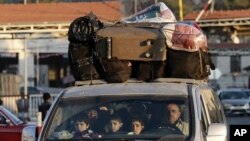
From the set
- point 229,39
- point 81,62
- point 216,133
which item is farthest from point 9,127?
point 229,39

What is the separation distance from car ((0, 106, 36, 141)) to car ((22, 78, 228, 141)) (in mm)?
9224

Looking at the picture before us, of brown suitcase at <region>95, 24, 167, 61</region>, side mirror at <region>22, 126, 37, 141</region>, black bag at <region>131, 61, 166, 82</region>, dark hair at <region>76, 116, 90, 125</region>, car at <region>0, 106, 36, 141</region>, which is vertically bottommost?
car at <region>0, 106, 36, 141</region>

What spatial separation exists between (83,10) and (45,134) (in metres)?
37.4

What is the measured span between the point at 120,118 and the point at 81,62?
2.04 metres

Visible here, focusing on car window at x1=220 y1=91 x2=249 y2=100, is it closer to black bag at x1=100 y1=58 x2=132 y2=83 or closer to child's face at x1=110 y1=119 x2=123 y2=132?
black bag at x1=100 y1=58 x2=132 y2=83

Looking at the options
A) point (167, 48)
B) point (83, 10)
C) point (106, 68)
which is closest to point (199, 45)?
point (167, 48)

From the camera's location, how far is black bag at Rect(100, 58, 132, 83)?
11.9m

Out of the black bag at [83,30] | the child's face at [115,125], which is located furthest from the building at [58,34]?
the child's face at [115,125]

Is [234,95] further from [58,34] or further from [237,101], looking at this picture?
[58,34]

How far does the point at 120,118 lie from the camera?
10.6m

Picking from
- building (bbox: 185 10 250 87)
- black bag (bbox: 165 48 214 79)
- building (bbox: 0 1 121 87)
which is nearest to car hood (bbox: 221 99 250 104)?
building (bbox: 185 10 250 87)

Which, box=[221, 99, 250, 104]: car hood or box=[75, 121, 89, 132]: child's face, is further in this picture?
box=[221, 99, 250, 104]: car hood

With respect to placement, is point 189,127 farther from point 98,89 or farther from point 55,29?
point 55,29

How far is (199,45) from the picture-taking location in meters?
12.7
